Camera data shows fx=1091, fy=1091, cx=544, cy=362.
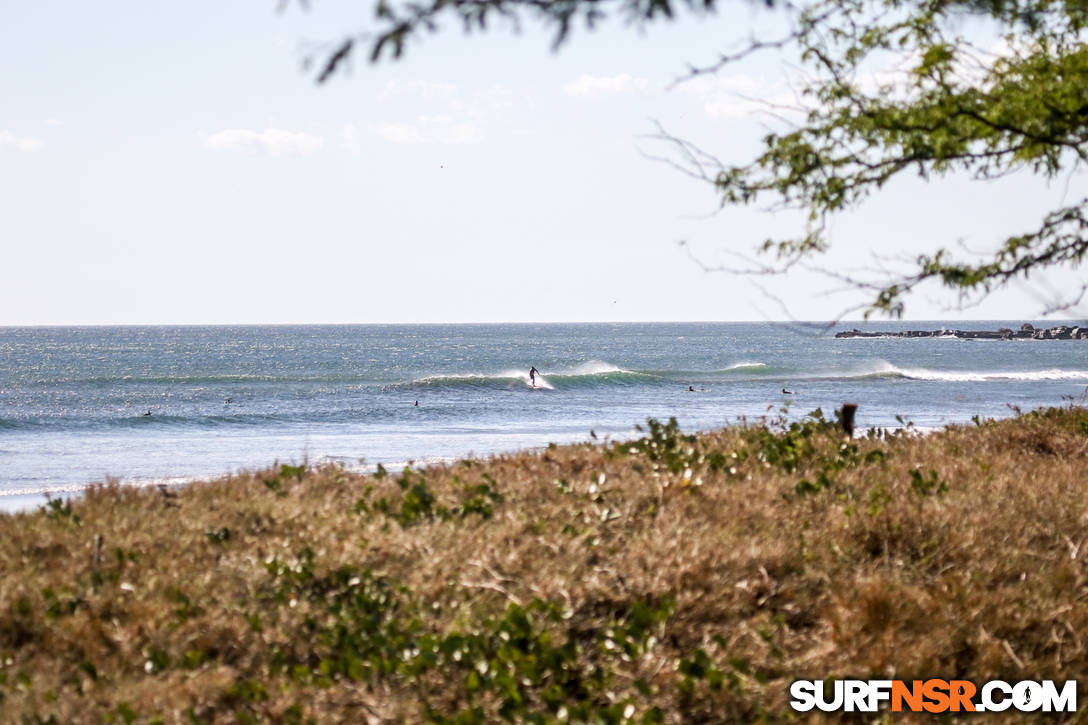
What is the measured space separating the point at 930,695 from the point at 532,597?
2257 mm

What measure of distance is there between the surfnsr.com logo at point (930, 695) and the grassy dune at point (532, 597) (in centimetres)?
10

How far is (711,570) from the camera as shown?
682 centimetres

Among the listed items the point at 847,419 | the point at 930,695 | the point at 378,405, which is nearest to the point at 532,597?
the point at 930,695

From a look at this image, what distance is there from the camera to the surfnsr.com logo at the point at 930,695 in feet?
18.1

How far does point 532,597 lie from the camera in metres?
6.49

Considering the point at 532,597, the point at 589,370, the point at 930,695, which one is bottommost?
the point at 589,370

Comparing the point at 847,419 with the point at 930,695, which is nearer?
the point at 930,695

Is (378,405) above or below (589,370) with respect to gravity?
below

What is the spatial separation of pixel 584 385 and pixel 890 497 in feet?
166

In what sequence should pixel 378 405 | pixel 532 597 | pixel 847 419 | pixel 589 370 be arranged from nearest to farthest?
pixel 532 597 → pixel 847 419 → pixel 378 405 → pixel 589 370

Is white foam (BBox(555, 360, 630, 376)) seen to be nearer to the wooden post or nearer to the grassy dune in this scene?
the wooden post

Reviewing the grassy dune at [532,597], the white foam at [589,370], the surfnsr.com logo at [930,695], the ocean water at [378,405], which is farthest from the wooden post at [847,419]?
the white foam at [589,370]

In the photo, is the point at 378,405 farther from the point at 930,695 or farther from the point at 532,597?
the point at 930,695

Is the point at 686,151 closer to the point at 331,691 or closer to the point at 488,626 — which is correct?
the point at 488,626
